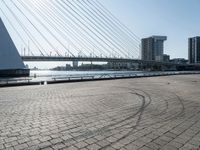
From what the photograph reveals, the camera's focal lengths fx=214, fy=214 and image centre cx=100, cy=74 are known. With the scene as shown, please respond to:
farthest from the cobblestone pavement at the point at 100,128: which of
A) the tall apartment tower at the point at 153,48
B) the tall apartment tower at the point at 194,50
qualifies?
the tall apartment tower at the point at 194,50

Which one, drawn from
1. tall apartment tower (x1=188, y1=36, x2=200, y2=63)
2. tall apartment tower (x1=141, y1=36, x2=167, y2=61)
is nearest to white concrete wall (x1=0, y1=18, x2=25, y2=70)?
tall apartment tower (x1=141, y1=36, x2=167, y2=61)

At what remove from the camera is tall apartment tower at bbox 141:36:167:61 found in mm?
114963

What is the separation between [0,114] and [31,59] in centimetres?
5094

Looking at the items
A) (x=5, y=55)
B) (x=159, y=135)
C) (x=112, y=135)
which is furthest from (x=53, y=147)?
(x=5, y=55)

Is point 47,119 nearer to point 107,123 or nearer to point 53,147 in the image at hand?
point 107,123

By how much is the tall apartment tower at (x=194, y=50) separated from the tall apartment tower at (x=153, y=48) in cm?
2896

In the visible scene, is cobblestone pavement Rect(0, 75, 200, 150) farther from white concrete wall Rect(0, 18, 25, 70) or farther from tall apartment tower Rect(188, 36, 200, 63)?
tall apartment tower Rect(188, 36, 200, 63)

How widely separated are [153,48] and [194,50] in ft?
169

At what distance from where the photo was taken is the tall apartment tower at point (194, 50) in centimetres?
15062

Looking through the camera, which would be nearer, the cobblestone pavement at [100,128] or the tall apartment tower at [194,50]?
the cobblestone pavement at [100,128]

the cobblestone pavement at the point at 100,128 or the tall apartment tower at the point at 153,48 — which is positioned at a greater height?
the tall apartment tower at the point at 153,48

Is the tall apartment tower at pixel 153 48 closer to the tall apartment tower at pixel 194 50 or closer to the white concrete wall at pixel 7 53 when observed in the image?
the tall apartment tower at pixel 194 50

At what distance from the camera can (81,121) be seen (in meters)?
5.93

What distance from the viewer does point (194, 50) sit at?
156m
